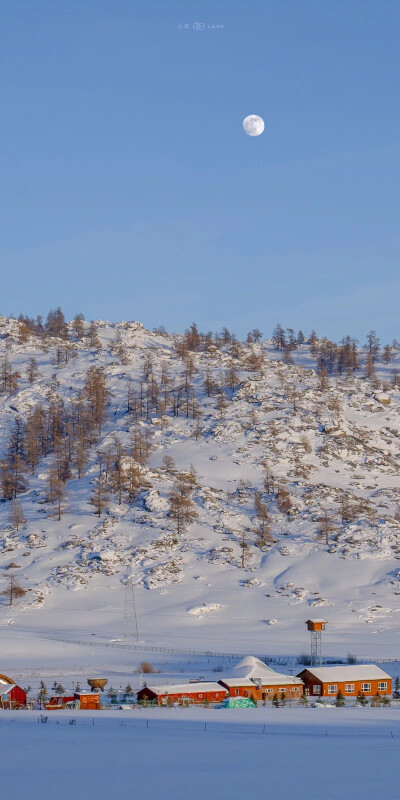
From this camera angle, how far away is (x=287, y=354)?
18888 centimetres

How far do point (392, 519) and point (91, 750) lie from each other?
281 ft

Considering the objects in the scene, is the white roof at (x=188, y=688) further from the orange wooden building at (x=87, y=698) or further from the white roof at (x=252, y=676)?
the orange wooden building at (x=87, y=698)

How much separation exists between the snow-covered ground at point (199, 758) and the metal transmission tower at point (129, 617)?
137ft

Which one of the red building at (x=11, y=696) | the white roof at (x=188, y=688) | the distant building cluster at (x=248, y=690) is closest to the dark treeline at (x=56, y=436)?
the distant building cluster at (x=248, y=690)

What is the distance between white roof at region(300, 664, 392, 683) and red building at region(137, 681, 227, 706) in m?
7.29

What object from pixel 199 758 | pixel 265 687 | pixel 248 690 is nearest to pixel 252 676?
pixel 265 687

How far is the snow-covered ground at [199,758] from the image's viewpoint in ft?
66.7

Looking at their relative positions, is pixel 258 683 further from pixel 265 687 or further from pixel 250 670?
pixel 250 670

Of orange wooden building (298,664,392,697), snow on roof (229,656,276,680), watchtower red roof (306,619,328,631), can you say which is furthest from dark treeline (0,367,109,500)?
orange wooden building (298,664,392,697)

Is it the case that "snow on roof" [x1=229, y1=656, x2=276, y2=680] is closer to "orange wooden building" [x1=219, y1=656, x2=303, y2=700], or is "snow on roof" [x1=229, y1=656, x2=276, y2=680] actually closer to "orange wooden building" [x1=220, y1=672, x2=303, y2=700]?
"orange wooden building" [x1=219, y1=656, x2=303, y2=700]

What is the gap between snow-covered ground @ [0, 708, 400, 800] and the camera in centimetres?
2033

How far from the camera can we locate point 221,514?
111 meters

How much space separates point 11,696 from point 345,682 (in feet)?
69.7

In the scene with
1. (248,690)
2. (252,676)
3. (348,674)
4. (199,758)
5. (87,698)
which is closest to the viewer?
(199,758)
